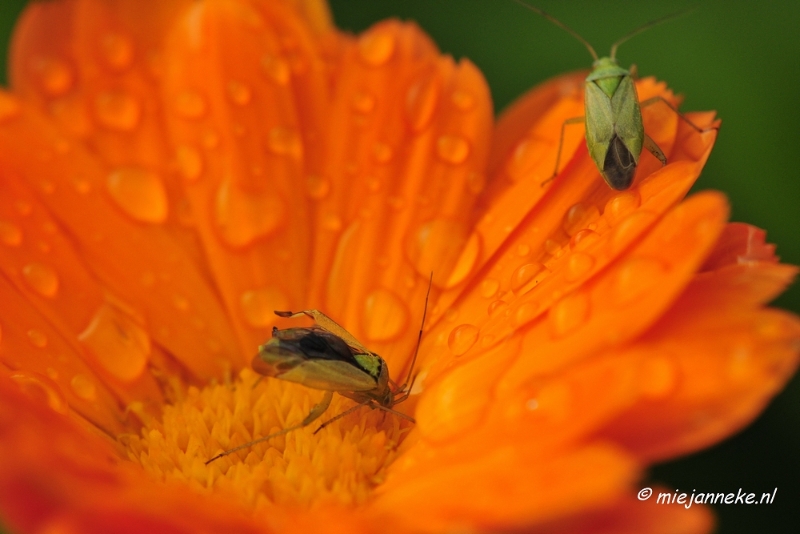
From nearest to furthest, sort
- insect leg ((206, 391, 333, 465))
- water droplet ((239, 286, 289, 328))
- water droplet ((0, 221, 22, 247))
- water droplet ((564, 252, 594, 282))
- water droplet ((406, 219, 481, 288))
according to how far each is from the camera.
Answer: water droplet ((564, 252, 594, 282)) < insect leg ((206, 391, 333, 465)) < water droplet ((0, 221, 22, 247)) < water droplet ((406, 219, 481, 288)) < water droplet ((239, 286, 289, 328))

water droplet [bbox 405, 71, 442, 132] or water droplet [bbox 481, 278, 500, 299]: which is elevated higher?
water droplet [bbox 405, 71, 442, 132]

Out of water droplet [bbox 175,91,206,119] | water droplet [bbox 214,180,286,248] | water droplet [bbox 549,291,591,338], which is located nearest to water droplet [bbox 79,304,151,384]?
water droplet [bbox 214,180,286,248]

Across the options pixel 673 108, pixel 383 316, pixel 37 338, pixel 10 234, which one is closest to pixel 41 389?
pixel 37 338

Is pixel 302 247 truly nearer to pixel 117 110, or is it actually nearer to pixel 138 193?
pixel 138 193

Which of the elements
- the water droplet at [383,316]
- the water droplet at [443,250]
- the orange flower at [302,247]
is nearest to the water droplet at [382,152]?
the orange flower at [302,247]

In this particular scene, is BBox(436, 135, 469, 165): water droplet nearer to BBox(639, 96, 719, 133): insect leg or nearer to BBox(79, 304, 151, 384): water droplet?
BBox(639, 96, 719, 133): insect leg

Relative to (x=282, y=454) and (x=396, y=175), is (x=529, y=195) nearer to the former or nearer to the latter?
(x=396, y=175)

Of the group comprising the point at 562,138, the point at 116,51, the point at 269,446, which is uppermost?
the point at 116,51
